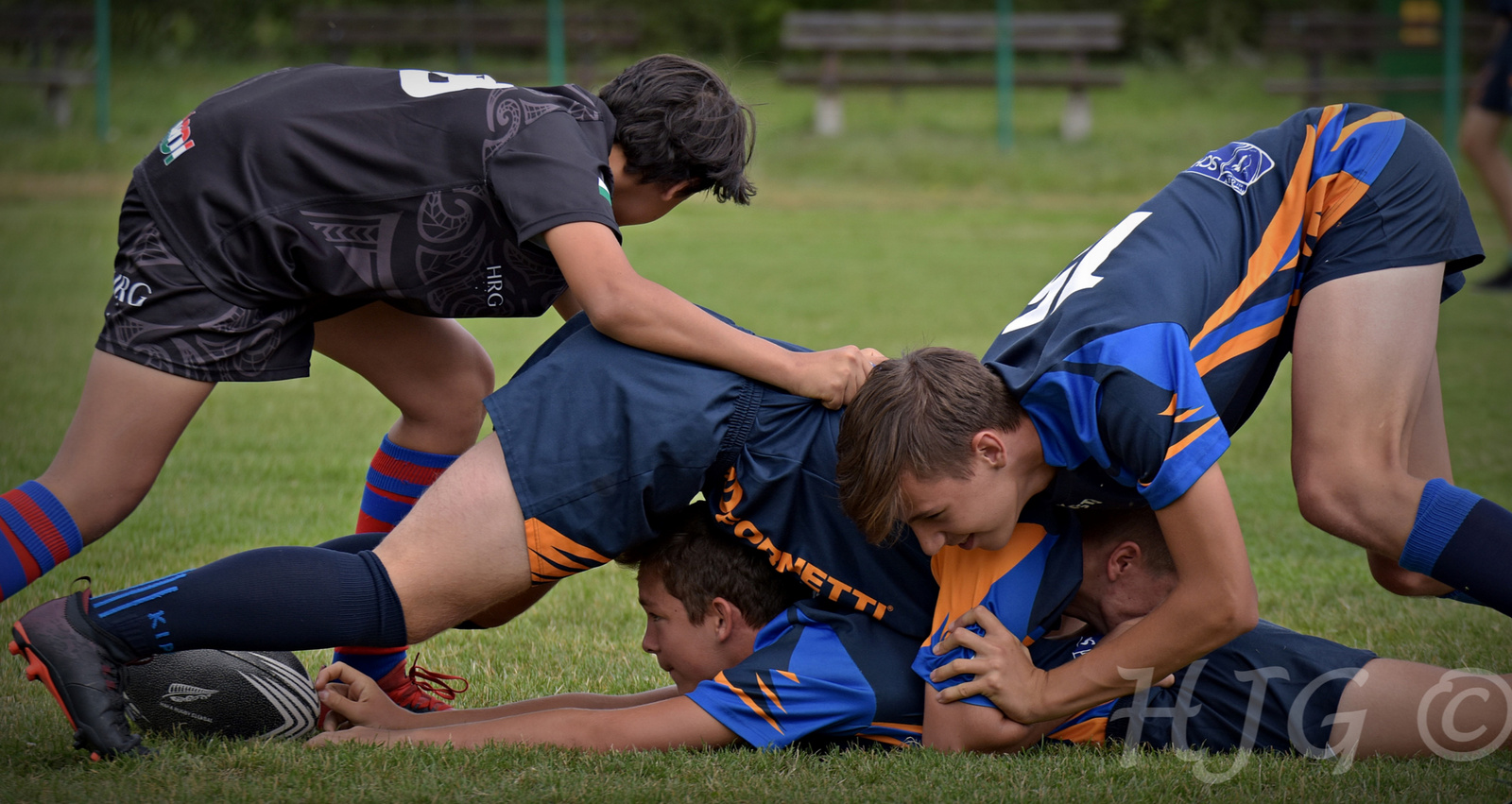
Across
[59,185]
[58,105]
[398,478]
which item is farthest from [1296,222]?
[58,105]

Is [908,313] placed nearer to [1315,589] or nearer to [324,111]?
[1315,589]

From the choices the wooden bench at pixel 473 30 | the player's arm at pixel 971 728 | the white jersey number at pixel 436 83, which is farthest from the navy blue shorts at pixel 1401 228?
the wooden bench at pixel 473 30

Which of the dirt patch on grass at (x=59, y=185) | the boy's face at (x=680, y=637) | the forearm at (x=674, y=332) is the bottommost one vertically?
the dirt patch on grass at (x=59, y=185)

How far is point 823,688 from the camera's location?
2541mm

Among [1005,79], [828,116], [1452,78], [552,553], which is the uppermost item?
[552,553]

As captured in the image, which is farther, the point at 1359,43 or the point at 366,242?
the point at 1359,43

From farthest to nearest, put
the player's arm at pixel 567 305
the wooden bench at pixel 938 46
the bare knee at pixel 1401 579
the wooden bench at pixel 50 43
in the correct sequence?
the wooden bench at pixel 938 46 < the wooden bench at pixel 50 43 < the player's arm at pixel 567 305 < the bare knee at pixel 1401 579

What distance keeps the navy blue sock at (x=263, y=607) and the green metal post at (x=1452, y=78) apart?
16973 millimetres

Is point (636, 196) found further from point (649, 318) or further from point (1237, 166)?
point (1237, 166)

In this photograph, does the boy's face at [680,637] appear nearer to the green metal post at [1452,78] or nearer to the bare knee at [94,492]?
the bare knee at [94,492]

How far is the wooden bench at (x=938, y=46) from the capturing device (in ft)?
55.0

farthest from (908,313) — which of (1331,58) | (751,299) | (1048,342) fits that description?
(1331,58)

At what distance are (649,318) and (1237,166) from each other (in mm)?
1363

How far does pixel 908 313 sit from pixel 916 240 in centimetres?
379
